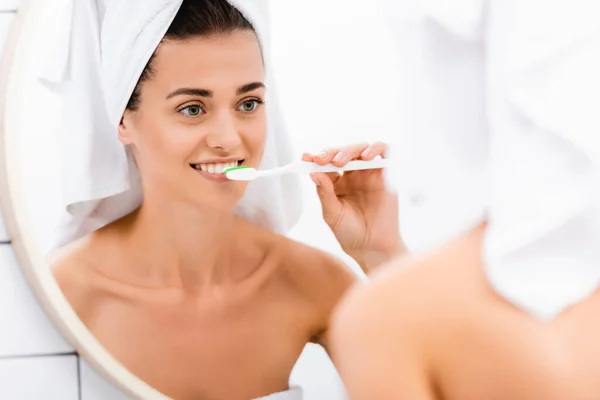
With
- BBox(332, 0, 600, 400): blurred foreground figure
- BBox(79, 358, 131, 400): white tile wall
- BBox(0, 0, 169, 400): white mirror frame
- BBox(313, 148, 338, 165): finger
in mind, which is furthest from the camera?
BBox(79, 358, 131, 400): white tile wall

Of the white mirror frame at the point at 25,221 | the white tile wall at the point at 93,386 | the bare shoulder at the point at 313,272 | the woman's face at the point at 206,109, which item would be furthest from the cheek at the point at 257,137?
the white tile wall at the point at 93,386

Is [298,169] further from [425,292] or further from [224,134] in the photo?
[425,292]

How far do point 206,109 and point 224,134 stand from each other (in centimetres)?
4

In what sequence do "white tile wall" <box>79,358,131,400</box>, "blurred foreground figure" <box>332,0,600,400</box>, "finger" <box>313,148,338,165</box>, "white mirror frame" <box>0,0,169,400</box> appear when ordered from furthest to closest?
1. "white tile wall" <box>79,358,131,400</box>
2. "white mirror frame" <box>0,0,169,400</box>
3. "finger" <box>313,148,338,165</box>
4. "blurred foreground figure" <box>332,0,600,400</box>

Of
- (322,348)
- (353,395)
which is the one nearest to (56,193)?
(322,348)

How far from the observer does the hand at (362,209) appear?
0.82 meters

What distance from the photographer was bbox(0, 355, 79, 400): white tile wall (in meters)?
1.04

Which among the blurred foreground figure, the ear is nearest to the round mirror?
the ear

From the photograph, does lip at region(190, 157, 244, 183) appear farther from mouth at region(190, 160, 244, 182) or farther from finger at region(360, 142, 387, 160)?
finger at region(360, 142, 387, 160)

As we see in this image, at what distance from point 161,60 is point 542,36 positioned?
55 centimetres

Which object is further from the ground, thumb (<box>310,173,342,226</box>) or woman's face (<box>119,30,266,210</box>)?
woman's face (<box>119,30,266,210</box>)

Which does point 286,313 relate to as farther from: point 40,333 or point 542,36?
point 542,36

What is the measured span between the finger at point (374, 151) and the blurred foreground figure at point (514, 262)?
410 millimetres

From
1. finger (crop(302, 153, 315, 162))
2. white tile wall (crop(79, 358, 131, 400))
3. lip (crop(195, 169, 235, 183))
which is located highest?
finger (crop(302, 153, 315, 162))
